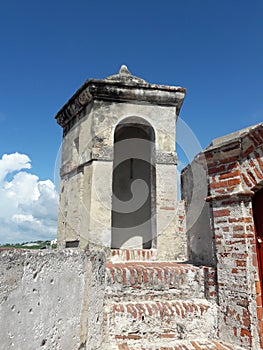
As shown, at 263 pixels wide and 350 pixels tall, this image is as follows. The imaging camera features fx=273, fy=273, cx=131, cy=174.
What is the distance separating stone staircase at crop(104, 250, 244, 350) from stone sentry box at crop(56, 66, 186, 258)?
2.36 meters

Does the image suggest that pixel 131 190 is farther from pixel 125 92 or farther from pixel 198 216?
pixel 198 216

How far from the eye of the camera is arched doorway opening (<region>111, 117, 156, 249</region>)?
28.7 feet

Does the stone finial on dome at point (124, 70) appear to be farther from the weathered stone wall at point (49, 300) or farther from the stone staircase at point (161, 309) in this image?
the weathered stone wall at point (49, 300)

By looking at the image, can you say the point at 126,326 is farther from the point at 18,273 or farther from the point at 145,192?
the point at 145,192

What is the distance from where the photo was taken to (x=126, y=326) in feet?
10.6

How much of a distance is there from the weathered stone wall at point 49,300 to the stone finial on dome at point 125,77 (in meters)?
4.93

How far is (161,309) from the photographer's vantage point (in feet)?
11.0

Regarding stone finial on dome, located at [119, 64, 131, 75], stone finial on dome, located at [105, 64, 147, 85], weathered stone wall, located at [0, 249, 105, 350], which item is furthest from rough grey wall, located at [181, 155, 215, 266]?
stone finial on dome, located at [119, 64, 131, 75]

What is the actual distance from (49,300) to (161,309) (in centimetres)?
202

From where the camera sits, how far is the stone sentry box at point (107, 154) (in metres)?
6.05

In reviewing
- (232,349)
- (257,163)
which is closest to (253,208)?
(257,163)

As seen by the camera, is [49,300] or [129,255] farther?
[129,255]

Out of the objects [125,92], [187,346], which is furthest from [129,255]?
[125,92]

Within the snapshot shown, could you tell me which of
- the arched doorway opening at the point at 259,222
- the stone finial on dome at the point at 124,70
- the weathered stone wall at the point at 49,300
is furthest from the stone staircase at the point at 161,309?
the stone finial on dome at the point at 124,70
